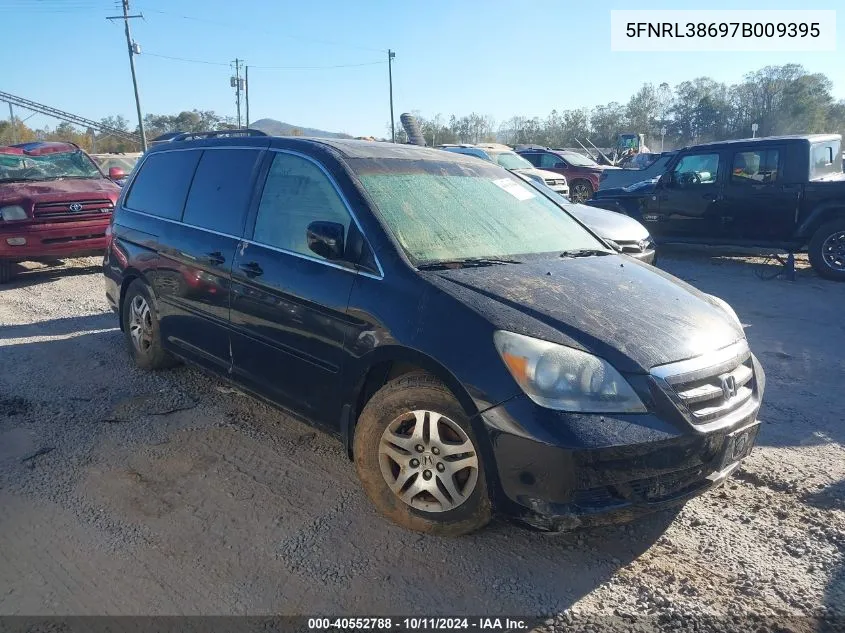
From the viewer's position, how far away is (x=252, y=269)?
376 cm

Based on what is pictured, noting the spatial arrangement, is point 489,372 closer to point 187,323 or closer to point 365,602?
point 365,602

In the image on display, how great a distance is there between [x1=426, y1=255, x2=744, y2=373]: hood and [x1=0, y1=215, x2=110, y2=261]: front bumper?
22.2 ft

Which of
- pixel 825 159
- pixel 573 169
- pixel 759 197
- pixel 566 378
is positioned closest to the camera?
pixel 566 378

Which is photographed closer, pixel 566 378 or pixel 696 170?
pixel 566 378

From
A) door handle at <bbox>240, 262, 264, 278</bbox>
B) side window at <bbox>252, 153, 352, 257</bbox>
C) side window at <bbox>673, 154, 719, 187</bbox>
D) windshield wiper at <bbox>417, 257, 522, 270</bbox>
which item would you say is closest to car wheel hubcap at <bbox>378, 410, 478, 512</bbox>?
windshield wiper at <bbox>417, 257, 522, 270</bbox>

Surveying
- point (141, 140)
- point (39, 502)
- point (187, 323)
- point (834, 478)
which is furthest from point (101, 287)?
point (141, 140)

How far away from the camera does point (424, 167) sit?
3.92 metres

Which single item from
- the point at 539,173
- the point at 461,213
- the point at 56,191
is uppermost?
the point at 539,173

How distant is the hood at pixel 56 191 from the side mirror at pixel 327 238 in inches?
274

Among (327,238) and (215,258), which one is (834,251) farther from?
(215,258)

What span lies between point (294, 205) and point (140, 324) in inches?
83.6

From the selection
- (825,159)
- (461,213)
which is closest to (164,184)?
(461,213)

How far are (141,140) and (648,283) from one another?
3922cm

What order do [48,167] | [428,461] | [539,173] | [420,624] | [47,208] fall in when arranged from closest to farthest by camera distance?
[420,624] < [428,461] < [47,208] < [48,167] < [539,173]
